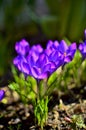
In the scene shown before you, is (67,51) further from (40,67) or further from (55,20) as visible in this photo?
(55,20)

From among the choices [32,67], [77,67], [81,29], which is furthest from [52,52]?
[81,29]

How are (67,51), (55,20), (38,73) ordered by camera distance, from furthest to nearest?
(55,20) → (67,51) → (38,73)

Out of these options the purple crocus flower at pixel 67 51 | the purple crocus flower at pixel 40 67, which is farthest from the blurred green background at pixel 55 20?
the purple crocus flower at pixel 40 67

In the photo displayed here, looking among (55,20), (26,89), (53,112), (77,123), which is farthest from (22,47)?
(55,20)

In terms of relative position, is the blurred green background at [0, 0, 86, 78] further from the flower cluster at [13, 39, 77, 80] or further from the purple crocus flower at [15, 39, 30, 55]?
the flower cluster at [13, 39, 77, 80]

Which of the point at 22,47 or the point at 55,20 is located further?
the point at 55,20

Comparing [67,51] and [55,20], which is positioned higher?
[55,20]

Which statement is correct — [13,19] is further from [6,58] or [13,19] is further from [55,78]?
[55,78]

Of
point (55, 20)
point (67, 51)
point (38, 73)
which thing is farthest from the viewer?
point (55, 20)

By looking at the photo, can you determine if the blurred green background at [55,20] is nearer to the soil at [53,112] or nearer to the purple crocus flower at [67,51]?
the soil at [53,112]
